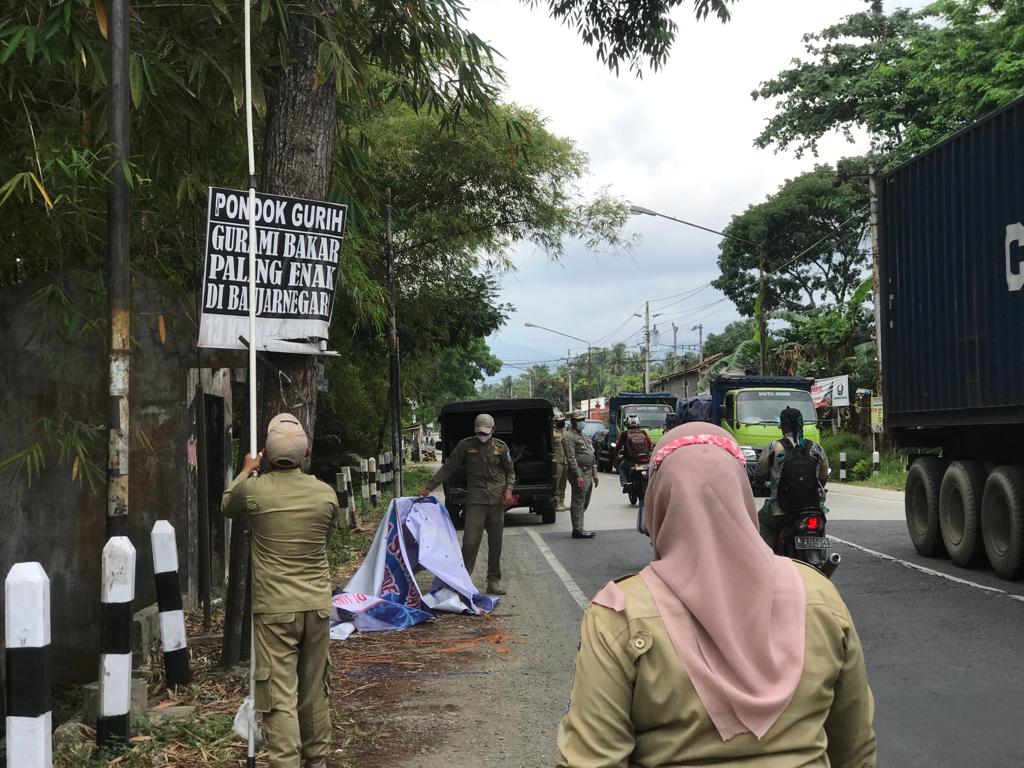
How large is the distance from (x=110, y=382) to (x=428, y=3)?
11.0 ft

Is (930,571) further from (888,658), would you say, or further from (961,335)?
(888,658)

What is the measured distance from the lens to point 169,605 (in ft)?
21.7

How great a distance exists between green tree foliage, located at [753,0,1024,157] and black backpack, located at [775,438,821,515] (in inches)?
694

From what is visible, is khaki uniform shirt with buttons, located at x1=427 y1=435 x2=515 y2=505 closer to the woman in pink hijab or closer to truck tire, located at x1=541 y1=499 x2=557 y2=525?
truck tire, located at x1=541 y1=499 x2=557 y2=525

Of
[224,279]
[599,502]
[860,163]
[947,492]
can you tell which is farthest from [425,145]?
[860,163]

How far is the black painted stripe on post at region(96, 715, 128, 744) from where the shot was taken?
536cm

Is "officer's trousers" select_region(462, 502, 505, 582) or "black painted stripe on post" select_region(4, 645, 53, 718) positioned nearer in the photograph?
"black painted stripe on post" select_region(4, 645, 53, 718)

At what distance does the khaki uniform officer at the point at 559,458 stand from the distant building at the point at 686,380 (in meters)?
47.0

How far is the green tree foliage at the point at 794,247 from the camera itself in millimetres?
46875

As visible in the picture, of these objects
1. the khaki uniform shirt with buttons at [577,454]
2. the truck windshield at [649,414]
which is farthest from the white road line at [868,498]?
the truck windshield at [649,414]

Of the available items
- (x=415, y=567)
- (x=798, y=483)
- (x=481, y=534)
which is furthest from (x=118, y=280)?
(x=481, y=534)

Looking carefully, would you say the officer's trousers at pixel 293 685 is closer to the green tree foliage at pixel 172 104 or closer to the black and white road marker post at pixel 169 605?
the black and white road marker post at pixel 169 605

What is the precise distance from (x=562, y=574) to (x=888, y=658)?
201 inches

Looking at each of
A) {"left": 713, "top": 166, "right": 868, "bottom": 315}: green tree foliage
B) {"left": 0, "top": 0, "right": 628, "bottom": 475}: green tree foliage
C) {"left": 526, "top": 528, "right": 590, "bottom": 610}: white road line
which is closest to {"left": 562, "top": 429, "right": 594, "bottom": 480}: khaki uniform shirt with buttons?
{"left": 526, "top": 528, "right": 590, "bottom": 610}: white road line
